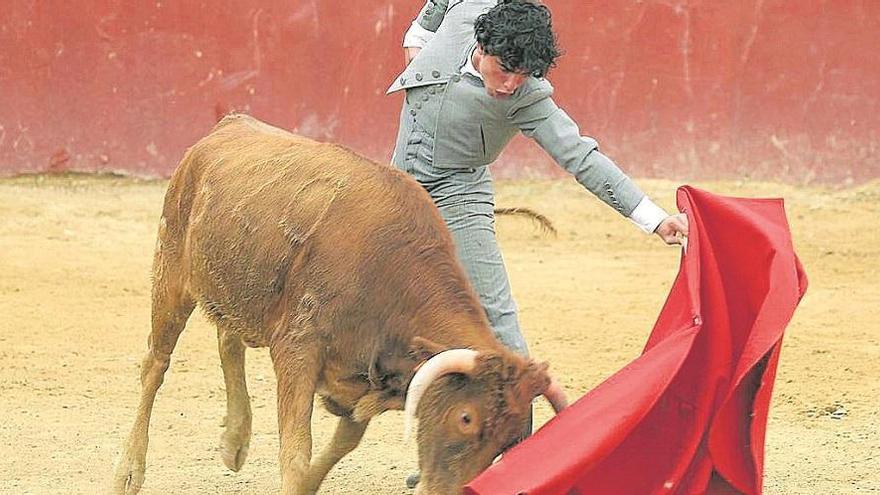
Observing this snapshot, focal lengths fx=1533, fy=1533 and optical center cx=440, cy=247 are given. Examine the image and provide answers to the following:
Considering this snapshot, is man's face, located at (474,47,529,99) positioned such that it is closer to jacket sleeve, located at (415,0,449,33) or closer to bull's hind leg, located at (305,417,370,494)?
jacket sleeve, located at (415,0,449,33)

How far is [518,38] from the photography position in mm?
3623

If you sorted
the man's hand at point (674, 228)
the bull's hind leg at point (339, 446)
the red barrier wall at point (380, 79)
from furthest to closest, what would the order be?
1. the red barrier wall at point (380, 79)
2. the bull's hind leg at point (339, 446)
3. the man's hand at point (674, 228)

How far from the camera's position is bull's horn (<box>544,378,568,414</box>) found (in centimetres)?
350

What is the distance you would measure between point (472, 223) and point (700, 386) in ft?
2.61

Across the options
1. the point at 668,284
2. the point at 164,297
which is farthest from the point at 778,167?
the point at 164,297

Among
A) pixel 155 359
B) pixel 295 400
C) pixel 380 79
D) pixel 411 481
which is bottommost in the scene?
pixel 380 79

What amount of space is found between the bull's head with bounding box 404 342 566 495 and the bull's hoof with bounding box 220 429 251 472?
1.39 m

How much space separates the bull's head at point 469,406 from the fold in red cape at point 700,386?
2.8 inches

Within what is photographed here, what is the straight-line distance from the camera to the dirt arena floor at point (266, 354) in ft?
16.3

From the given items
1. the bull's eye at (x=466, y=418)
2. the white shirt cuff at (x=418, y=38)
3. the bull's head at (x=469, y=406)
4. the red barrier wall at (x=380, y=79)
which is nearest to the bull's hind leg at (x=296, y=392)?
the bull's head at (x=469, y=406)

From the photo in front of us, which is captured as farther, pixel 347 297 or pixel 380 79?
pixel 380 79

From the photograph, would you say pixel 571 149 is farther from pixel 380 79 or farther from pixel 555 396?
pixel 380 79

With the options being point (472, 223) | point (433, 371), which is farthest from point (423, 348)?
point (472, 223)

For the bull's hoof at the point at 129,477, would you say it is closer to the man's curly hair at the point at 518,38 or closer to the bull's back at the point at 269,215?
the bull's back at the point at 269,215
